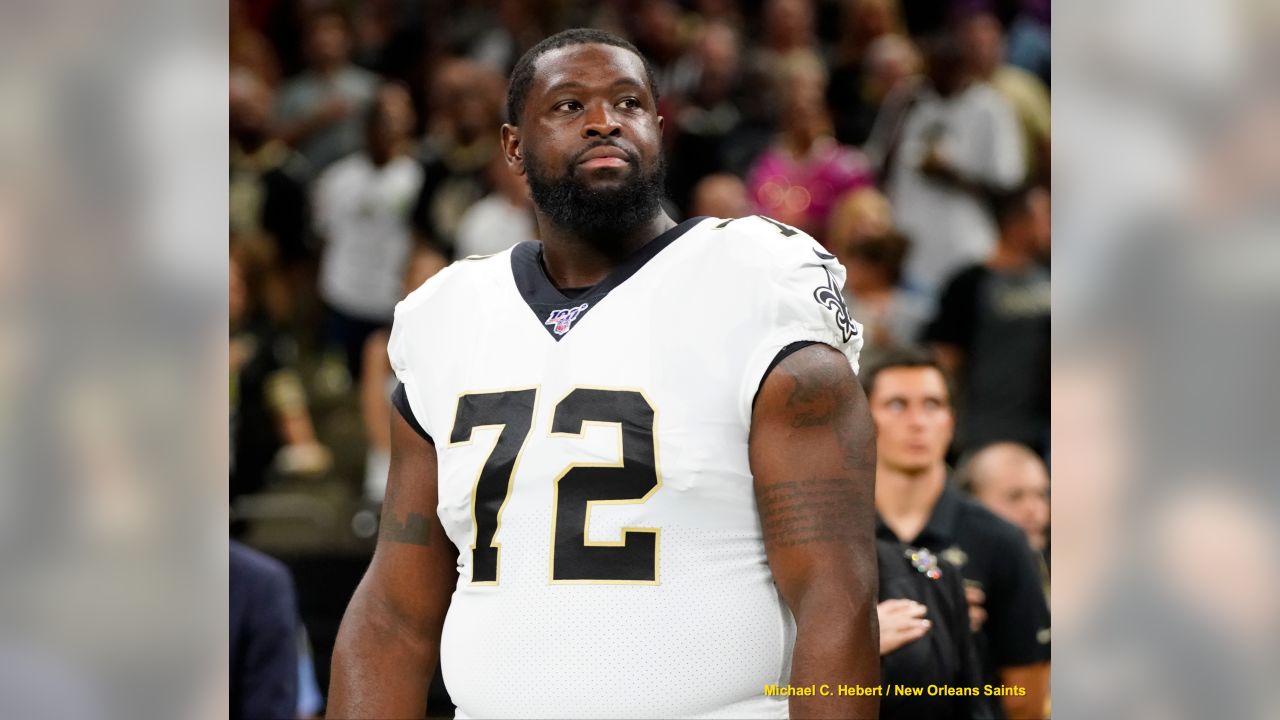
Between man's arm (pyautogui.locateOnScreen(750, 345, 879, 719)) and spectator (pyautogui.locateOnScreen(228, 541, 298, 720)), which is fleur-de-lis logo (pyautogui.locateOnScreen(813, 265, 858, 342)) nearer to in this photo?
man's arm (pyautogui.locateOnScreen(750, 345, 879, 719))

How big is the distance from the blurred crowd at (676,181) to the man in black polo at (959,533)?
4.72 feet

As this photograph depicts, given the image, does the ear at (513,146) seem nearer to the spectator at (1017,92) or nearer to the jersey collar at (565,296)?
the jersey collar at (565,296)

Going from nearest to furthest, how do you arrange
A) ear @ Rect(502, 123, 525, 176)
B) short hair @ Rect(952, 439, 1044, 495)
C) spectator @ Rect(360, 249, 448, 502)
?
ear @ Rect(502, 123, 525, 176) → short hair @ Rect(952, 439, 1044, 495) → spectator @ Rect(360, 249, 448, 502)

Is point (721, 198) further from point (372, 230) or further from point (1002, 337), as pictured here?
point (372, 230)

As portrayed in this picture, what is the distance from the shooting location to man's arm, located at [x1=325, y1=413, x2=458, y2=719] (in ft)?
8.86

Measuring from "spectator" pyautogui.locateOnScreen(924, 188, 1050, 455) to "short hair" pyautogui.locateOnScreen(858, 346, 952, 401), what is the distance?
169 cm

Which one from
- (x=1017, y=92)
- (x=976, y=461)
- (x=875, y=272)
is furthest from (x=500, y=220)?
(x=976, y=461)

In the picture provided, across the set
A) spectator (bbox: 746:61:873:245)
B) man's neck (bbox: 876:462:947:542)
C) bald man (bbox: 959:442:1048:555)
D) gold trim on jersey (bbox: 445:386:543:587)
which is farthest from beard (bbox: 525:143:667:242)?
spectator (bbox: 746:61:873:245)

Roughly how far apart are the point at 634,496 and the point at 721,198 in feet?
13.6

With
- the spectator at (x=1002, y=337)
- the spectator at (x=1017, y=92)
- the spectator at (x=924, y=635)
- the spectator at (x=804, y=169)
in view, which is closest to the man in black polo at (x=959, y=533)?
the spectator at (x=924, y=635)

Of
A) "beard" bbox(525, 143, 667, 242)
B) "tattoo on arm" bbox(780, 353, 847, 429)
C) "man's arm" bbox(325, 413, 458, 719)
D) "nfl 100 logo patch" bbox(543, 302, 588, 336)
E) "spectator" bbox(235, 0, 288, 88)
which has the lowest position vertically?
"man's arm" bbox(325, 413, 458, 719)

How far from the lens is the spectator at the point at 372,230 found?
6980mm

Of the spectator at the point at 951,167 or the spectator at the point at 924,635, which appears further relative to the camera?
the spectator at the point at 951,167
